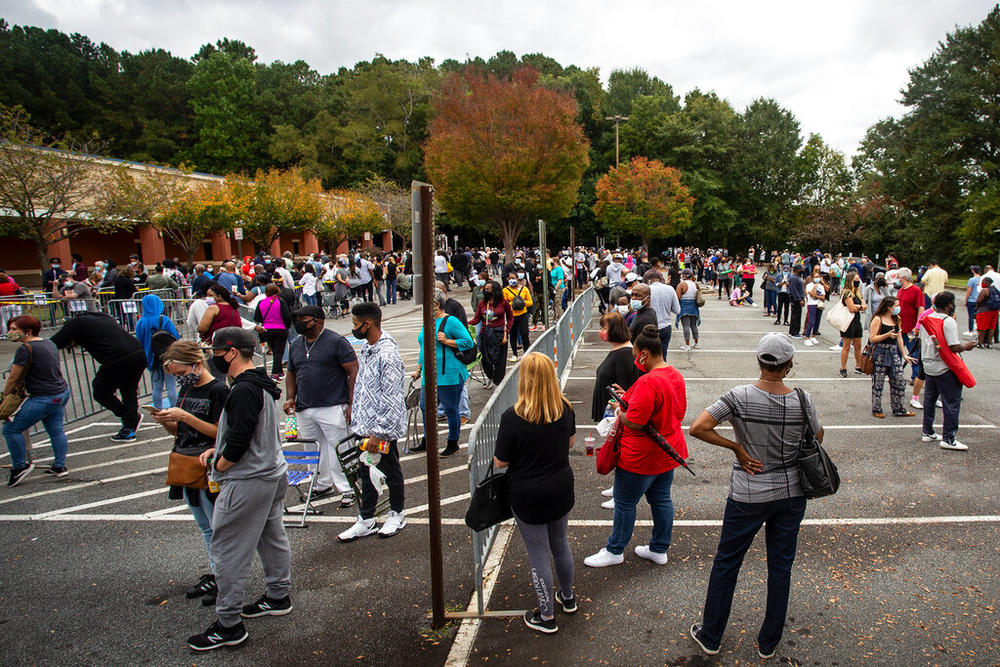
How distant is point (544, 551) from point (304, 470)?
11.1 ft

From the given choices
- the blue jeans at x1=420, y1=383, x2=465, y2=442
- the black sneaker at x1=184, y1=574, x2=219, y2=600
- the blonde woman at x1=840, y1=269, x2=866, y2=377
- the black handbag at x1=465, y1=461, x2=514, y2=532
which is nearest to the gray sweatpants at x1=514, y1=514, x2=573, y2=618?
the black handbag at x1=465, y1=461, x2=514, y2=532

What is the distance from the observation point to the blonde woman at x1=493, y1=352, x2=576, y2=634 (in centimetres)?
360

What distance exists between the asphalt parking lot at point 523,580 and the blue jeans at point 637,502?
21cm

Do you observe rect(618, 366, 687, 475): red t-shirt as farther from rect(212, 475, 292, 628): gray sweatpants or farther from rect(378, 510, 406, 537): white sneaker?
rect(212, 475, 292, 628): gray sweatpants

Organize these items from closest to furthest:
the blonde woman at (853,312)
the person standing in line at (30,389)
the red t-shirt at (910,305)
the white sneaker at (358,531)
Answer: the white sneaker at (358,531) → the person standing in line at (30,389) → the red t-shirt at (910,305) → the blonde woman at (853,312)

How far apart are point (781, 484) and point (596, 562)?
5.82 ft

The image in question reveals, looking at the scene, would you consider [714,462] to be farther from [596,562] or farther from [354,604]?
[354,604]

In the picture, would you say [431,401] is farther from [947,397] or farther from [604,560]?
[947,397]

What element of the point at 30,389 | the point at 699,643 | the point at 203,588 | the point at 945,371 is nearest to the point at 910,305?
the point at 945,371

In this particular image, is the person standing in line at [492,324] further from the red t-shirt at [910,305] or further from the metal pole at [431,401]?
the red t-shirt at [910,305]

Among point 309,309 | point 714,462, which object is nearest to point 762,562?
point 714,462

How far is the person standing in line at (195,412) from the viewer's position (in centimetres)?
402

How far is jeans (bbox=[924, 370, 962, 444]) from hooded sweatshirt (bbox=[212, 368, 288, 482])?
6.99m

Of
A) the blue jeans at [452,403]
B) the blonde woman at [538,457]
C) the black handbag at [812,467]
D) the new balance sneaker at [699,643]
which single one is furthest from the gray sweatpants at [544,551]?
the blue jeans at [452,403]
